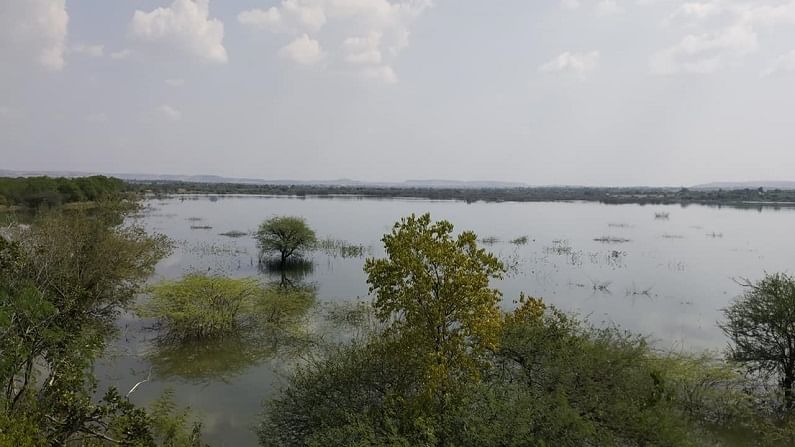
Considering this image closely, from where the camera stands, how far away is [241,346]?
24375 mm

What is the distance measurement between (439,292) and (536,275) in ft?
107

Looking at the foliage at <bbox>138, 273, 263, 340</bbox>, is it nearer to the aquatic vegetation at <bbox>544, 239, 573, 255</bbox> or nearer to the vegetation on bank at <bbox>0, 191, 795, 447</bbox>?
the vegetation on bank at <bbox>0, 191, 795, 447</bbox>

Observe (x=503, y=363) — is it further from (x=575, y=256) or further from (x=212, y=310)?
(x=575, y=256)

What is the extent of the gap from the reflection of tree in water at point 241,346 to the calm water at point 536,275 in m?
0.11

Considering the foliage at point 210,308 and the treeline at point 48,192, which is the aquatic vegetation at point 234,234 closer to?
the treeline at point 48,192

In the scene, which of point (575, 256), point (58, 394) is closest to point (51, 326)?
point (58, 394)

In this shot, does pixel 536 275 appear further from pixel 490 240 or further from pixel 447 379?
pixel 447 379

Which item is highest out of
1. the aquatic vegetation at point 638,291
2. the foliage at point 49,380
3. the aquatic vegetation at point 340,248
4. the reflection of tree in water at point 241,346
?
the foliage at point 49,380

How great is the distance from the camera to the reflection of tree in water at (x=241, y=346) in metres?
21.5

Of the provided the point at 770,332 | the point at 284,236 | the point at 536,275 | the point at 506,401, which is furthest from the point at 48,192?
the point at 770,332

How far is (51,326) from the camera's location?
46.6 feet

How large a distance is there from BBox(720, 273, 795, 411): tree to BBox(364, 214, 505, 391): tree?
1417 centimetres

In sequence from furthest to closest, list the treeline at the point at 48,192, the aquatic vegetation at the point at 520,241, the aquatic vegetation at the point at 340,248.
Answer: the treeline at the point at 48,192
the aquatic vegetation at the point at 520,241
the aquatic vegetation at the point at 340,248

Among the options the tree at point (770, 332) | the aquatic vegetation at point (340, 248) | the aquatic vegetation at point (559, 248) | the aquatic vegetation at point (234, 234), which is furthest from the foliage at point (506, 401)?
the aquatic vegetation at point (234, 234)
